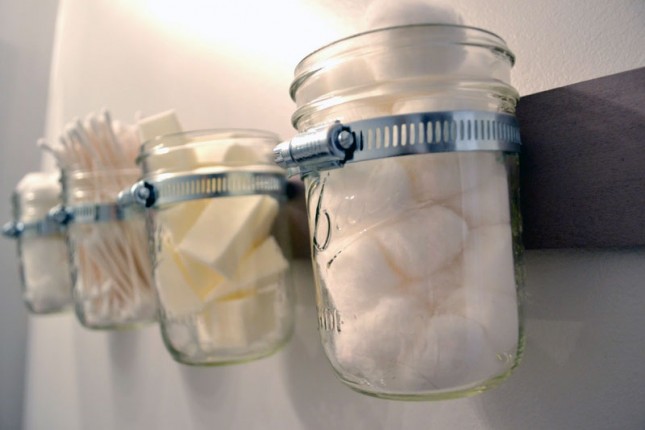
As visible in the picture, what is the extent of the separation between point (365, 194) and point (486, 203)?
57 mm

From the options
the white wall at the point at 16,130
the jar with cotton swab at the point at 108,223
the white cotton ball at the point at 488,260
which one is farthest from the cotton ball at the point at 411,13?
the white wall at the point at 16,130

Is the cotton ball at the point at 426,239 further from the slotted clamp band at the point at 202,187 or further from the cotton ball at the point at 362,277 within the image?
the slotted clamp band at the point at 202,187

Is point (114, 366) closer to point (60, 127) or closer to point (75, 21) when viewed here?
point (60, 127)

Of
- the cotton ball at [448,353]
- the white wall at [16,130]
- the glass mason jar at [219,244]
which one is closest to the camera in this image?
the cotton ball at [448,353]

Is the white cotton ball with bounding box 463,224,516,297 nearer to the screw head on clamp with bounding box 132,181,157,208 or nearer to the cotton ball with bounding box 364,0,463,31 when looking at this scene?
the cotton ball with bounding box 364,0,463,31

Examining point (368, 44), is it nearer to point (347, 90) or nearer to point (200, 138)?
point (347, 90)

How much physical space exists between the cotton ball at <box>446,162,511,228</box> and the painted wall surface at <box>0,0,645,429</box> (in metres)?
0.05

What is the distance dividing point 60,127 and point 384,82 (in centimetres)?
81

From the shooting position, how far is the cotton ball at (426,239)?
0.80ft

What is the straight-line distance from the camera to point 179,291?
39 centimetres

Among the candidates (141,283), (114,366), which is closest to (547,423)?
(141,283)

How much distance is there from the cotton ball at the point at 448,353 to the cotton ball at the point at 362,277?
26mm

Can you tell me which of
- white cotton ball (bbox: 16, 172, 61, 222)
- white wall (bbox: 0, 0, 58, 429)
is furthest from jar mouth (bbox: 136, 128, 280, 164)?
white wall (bbox: 0, 0, 58, 429)

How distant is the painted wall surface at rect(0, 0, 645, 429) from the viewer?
268 mm
